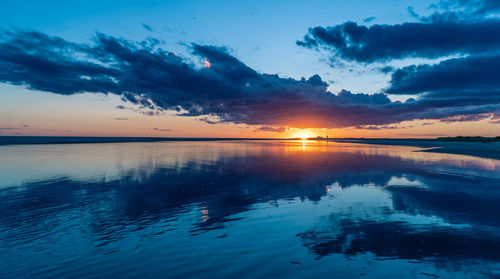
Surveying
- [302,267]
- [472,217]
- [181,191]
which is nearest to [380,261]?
[302,267]

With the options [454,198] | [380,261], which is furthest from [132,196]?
[454,198]

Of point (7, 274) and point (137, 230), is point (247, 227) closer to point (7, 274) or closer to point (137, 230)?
point (137, 230)

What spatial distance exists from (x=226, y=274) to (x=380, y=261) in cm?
435

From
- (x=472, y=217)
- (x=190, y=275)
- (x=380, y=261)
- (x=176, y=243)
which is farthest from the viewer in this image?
(x=472, y=217)

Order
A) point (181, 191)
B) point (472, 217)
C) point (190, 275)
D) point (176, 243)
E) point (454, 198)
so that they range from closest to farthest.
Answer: point (190, 275)
point (176, 243)
point (472, 217)
point (454, 198)
point (181, 191)

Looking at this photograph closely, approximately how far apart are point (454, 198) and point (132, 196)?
18.5m

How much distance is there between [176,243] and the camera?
791 cm

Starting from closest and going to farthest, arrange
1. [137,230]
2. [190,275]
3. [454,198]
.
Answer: [190,275] → [137,230] → [454,198]

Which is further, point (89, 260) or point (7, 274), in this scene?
point (89, 260)

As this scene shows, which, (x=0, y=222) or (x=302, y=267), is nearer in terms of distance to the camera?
(x=302, y=267)

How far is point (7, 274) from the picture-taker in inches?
242

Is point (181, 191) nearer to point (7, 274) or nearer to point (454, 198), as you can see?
point (7, 274)

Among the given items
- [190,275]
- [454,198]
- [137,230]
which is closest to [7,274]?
[137,230]

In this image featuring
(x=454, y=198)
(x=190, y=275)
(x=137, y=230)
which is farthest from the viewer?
(x=454, y=198)
